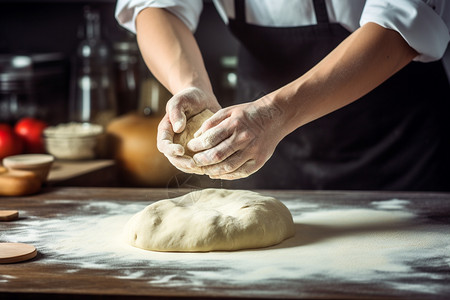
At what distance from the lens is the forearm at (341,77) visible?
1.45 meters

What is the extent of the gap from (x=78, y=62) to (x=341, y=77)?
1762mm

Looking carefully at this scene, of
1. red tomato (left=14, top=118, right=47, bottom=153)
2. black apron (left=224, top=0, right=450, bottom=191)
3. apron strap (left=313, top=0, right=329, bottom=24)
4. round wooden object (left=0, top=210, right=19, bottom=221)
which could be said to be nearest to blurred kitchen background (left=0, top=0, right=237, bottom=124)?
red tomato (left=14, top=118, right=47, bottom=153)

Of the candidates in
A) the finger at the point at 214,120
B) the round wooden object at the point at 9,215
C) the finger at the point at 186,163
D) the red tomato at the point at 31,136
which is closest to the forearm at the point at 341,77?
the finger at the point at 214,120

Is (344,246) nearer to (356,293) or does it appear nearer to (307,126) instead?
(356,293)

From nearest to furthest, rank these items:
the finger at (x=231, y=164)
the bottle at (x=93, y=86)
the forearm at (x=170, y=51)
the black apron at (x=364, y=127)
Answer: the finger at (x=231, y=164) → the forearm at (x=170, y=51) → the black apron at (x=364, y=127) → the bottle at (x=93, y=86)

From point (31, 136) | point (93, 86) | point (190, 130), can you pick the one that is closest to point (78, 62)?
point (93, 86)

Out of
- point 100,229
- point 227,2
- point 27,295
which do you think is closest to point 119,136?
point 227,2

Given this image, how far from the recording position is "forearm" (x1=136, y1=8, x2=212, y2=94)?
1698 millimetres

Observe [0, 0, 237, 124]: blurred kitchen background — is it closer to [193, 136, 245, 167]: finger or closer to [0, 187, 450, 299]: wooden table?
[0, 187, 450, 299]: wooden table

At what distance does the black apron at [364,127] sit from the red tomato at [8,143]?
1004 mm

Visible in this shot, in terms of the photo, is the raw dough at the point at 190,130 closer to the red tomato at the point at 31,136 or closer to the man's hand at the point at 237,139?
the man's hand at the point at 237,139

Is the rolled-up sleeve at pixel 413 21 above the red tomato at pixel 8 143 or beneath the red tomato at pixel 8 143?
above

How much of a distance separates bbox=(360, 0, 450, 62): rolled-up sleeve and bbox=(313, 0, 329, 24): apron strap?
0.87 feet

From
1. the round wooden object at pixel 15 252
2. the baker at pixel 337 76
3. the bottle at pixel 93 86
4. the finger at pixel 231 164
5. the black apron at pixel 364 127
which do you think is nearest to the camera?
the round wooden object at pixel 15 252
